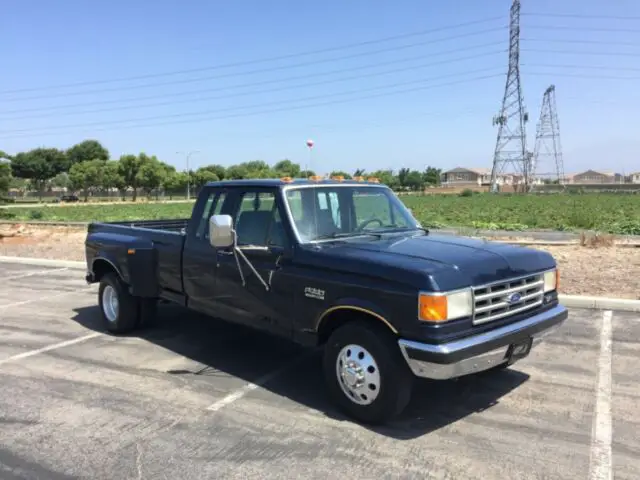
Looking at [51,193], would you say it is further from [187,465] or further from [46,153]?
[187,465]

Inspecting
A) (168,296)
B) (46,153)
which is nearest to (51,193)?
(46,153)

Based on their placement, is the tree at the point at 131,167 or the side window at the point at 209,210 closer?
the side window at the point at 209,210

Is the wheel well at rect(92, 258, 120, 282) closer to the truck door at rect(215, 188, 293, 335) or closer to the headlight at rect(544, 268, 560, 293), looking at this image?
the truck door at rect(215, 188, 293, 335)

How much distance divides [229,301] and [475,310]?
246 centimetres

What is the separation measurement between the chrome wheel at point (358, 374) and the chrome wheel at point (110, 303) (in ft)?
12.6

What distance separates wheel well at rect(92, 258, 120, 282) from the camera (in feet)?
24.2

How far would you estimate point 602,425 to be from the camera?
439cm

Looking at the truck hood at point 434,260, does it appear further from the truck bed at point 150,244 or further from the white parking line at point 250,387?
the truck bed at point 150,244

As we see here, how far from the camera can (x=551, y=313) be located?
487 cm

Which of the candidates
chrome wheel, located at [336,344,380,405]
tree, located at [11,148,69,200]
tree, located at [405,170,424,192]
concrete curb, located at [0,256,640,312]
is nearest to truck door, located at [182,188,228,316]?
chrome wheel, located at [336,344,380,405]

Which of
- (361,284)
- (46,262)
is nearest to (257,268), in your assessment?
(361,284)

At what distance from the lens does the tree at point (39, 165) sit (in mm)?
106731

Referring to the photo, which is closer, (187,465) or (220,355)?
(187,465)

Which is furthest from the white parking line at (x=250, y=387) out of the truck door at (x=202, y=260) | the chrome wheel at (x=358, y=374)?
the chrome wheel at (x=358, y=374)
